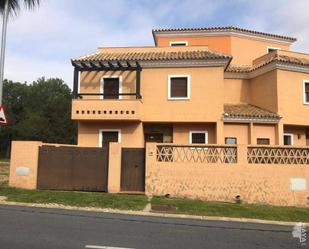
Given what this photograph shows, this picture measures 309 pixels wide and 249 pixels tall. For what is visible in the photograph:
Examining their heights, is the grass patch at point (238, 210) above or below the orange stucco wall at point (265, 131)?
below

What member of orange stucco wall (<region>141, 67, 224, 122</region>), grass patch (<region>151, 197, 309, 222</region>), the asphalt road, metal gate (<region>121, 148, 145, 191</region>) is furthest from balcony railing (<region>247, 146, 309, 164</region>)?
orange stucco wall (<region>141, 67, 224, 122</region>)

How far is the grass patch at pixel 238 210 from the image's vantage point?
13672mm

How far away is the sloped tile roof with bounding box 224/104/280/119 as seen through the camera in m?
23.7

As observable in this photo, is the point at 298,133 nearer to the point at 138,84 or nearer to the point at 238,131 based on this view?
the point at 238,131

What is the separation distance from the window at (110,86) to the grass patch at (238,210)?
9841mm

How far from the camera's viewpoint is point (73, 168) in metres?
18.4

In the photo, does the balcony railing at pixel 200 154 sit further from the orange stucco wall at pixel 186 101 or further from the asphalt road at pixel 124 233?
the orange stucco wall at pixel 186 101

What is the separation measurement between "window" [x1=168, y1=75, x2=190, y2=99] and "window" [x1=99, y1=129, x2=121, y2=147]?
149 inches

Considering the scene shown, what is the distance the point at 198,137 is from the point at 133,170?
7.24m

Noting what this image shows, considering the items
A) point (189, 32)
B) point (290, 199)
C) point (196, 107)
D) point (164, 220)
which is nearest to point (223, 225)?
point (164, 220)

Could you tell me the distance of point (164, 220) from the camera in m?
11.7

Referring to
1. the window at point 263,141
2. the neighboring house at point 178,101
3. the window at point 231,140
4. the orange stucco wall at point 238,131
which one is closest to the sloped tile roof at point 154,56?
the neighboring house at point 178,101

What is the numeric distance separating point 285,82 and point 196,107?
18.3ft

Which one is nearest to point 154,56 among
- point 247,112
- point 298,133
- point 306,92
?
point 247,112
